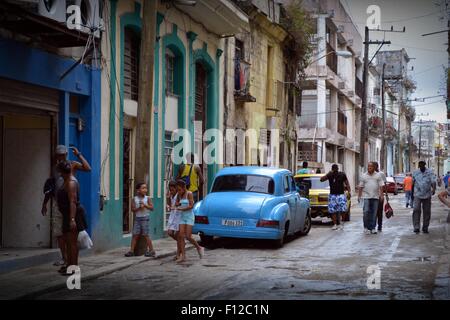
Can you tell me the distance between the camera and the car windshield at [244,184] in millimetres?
15211

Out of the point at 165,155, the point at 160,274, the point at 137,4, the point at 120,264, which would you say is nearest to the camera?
the point at 160,274

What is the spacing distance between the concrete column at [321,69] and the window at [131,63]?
2656 cm

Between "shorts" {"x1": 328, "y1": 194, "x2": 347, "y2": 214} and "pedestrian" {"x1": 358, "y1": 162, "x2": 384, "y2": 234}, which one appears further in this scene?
"shorts" {"x1": 328, "y1": 194, "x2": 347, "y2": 214}

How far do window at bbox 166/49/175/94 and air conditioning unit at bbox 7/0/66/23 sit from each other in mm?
6599

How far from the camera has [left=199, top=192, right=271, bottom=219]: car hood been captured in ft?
47.0

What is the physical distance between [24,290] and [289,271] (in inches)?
160

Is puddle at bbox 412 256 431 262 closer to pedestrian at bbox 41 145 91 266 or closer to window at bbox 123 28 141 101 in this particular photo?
pedestrian at bbox 41 145 91 266

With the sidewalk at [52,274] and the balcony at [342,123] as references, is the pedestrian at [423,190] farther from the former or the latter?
the balcony at [342,123]

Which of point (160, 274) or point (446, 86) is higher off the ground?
point (446, 86)

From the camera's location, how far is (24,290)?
923 cm

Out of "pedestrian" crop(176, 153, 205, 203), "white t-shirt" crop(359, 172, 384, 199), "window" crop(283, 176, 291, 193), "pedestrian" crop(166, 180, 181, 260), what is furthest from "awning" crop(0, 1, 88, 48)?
"white t-shirt" crop(359, 172, 384, 199)
